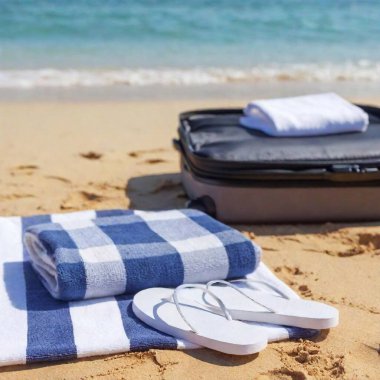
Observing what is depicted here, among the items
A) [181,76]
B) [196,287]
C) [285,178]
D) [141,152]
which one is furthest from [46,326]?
[181,76]

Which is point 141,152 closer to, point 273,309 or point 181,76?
point 273,309

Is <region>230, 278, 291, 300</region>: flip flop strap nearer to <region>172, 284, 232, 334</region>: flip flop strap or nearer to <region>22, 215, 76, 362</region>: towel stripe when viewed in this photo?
<region>172, 284, 232, 334</region>: flip flop strap

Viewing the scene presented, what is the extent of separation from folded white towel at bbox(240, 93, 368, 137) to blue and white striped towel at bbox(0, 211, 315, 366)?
3.23 ft

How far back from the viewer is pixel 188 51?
8953 millimetres

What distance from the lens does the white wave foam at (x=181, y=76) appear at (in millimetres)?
6918

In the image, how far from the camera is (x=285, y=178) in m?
3.02

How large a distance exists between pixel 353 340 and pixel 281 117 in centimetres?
135

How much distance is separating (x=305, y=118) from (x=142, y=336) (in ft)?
5.06

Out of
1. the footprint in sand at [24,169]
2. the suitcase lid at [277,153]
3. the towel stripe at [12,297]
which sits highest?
the suitcase lid at [277,153]

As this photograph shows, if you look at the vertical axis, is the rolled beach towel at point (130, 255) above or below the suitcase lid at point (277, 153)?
below

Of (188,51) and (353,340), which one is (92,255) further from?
(188,51)

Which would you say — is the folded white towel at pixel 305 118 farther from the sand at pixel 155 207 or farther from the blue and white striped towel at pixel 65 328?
the blue and white striped towel at pixel 65 328

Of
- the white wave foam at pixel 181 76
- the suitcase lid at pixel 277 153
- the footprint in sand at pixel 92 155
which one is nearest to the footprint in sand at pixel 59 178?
A: the footprint in sand at pixel 92 155

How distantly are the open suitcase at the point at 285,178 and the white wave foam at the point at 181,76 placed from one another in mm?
3930
